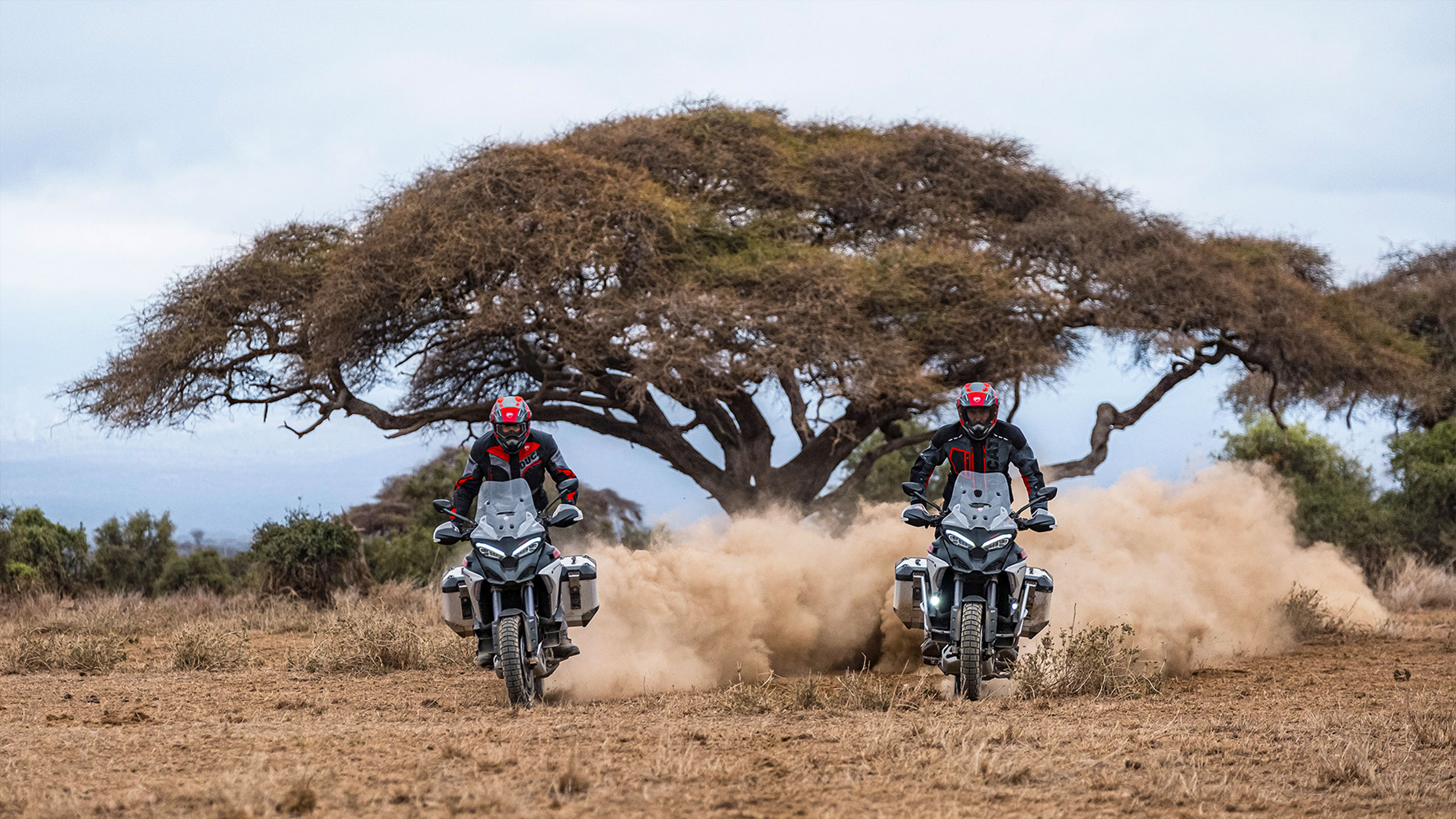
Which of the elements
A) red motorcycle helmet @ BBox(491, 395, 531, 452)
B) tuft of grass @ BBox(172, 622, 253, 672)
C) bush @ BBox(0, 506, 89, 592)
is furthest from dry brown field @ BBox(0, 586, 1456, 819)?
bush @ BBox(0, 506, 89, 592)

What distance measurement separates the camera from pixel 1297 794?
5891mm

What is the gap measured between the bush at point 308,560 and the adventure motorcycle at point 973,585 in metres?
14.1

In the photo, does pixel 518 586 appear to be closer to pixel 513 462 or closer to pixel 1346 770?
pixel 513 462

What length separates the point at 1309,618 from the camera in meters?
14.7

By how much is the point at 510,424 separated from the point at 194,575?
56.5 feet

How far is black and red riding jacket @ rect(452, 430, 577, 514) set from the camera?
9195 millimetres

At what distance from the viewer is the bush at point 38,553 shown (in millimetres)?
21359

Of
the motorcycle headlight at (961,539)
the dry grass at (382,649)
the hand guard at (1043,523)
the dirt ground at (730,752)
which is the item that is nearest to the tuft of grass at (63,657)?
the dirt ground at (730,752)

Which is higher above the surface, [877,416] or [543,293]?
[543,293]

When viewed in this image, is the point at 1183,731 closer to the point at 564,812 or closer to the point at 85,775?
the point at 564,812

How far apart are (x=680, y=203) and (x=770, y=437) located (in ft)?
15.4

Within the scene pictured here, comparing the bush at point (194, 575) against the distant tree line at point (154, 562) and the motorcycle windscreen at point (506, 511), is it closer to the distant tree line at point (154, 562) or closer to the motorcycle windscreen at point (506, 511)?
the distant tree line at point (154, 562)

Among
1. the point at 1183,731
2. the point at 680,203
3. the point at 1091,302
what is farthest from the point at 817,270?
the point at 1183,731

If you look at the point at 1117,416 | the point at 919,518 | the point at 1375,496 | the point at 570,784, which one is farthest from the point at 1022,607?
the point at 1375,496
